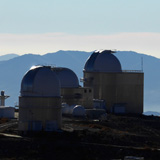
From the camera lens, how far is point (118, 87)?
110 metres

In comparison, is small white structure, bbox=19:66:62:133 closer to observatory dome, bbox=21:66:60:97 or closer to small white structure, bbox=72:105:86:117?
observatory dome, bbox=21:66:60:97

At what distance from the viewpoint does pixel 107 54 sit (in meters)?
110

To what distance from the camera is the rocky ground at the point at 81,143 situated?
63.6 m

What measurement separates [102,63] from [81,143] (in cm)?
4264

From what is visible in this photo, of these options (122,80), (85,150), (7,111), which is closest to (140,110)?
(122,80)

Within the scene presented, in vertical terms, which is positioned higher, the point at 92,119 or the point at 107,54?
the point at 107,54

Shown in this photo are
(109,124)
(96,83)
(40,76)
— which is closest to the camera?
(40,76)

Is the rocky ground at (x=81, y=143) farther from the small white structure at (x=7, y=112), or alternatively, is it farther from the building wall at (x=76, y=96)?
the building wall at (x=76, y=96)

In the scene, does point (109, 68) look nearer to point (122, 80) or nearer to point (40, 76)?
point (122, 80)

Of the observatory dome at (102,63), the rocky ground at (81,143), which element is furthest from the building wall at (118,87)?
the rocky ground at (81,143)

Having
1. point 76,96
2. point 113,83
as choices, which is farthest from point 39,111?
point 113,83

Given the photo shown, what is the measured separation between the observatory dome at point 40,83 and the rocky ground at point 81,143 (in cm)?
461

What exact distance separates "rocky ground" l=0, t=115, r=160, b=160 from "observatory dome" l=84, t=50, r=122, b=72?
2493 cm

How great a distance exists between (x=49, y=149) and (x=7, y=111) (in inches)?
1068
